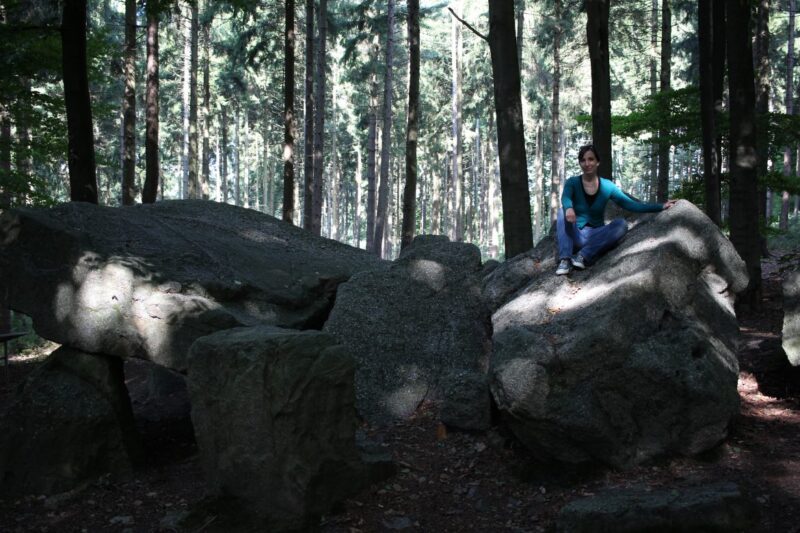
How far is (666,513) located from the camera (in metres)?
3.82

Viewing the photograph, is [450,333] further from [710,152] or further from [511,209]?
[710,152]

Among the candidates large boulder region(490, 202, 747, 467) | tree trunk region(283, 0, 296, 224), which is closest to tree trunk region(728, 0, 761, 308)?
large boulder region(490, 202, 747, 467)

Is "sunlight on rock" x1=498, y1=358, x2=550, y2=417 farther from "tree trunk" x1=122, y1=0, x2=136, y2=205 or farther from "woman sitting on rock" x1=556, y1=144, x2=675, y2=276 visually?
"tree trunk" x1=122, y1=0, x2=136, y2=205

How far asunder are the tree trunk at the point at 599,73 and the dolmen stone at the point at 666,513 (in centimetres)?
618

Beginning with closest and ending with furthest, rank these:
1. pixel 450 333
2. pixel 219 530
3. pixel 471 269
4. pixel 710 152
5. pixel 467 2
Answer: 1. pixel 219 530
2. pixel 450 333
3. pixel 471 269
4. pixel 710 152
5. pixel 467 2

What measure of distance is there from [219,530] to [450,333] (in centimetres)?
Answer: 323

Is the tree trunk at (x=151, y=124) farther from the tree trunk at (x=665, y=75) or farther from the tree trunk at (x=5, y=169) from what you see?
the tree trunk at (x=665, y=75)

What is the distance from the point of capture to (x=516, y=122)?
29.0 feet

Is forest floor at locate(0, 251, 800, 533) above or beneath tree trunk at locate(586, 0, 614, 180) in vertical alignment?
beneath

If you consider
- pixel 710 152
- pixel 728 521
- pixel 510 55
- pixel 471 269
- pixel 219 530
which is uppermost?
pixel 510 55

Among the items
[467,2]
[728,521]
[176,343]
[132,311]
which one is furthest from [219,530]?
[467,2]

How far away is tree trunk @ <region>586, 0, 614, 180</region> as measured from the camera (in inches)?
369

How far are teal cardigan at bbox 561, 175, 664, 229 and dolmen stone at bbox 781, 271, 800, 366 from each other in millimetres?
1280

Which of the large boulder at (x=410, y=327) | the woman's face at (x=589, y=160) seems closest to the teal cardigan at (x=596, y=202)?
the woman's face at (x=589, y=160)
